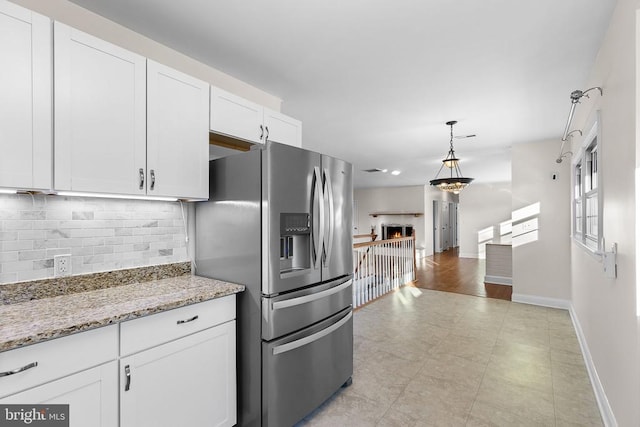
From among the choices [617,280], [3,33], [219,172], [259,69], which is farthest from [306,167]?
[617,280]

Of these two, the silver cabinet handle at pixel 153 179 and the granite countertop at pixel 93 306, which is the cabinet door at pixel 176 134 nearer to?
the silver cabinet handle at pixel 153 179

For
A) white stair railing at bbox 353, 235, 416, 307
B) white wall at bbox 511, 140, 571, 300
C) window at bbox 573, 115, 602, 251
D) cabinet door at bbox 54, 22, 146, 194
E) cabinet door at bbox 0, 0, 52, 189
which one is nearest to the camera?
cabinet door at bbox 0, 0, 52, 189

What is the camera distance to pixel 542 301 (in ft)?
15.1

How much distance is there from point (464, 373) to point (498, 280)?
13.4 ft

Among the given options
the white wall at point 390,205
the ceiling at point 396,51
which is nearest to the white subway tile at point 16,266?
the ceiling at point 396,51

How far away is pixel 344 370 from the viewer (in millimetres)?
2354

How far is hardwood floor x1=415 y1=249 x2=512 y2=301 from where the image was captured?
17.9ft

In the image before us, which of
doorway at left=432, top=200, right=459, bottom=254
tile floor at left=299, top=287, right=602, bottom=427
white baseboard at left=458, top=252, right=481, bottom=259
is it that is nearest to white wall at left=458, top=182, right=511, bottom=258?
white baseboard at left=458, top=252, right=481, bottom=259

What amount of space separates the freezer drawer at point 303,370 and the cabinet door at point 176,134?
114 centimetres

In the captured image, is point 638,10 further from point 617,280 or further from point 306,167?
point 306,167

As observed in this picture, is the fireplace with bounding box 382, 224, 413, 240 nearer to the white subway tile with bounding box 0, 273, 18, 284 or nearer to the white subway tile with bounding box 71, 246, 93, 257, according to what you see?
the white subway tile with bounding box 71, 246, 93, 257

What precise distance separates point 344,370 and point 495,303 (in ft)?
11.4

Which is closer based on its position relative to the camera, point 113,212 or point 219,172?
point 113,212

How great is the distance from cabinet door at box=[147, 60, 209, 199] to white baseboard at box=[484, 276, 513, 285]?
6.03 metres
